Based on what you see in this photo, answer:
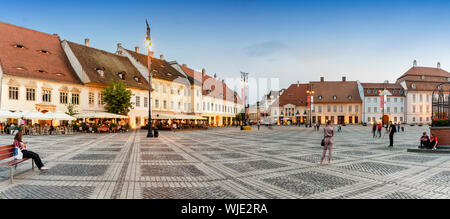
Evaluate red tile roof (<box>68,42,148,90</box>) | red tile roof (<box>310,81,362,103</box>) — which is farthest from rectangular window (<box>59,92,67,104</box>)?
red tile roof (<box>310,81,362,103</box>)

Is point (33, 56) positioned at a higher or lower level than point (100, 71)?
higher

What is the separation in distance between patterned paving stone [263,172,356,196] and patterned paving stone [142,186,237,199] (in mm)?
1455

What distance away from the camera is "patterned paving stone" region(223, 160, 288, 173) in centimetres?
762

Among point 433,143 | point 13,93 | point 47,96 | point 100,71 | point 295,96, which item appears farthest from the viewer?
point 295,96

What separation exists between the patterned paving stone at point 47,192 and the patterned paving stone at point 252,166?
4.20 metres

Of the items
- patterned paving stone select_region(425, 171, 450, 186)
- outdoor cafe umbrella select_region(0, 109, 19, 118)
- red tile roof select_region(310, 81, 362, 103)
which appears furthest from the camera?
red tile roof select_region(310, 81, 362, 103)

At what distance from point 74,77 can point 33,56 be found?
17.0 feet

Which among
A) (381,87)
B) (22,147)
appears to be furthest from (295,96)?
(22,147)

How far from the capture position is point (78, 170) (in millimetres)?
7184

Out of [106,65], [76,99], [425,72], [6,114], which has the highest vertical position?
[425,72]

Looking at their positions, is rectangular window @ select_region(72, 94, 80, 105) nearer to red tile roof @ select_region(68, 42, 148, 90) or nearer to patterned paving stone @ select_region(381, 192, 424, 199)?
red tile roof @ select_region(68, 42, 148, 90)

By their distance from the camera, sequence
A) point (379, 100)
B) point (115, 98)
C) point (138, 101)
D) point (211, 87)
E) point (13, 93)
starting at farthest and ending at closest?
1. point (379, 100)
2. point (211, 87)
3. point (138, 101)
4. point (115, 98)
5. point (13, 93)

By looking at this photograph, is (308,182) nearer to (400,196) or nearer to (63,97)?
(400,196)

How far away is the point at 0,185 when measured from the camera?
219 inches
